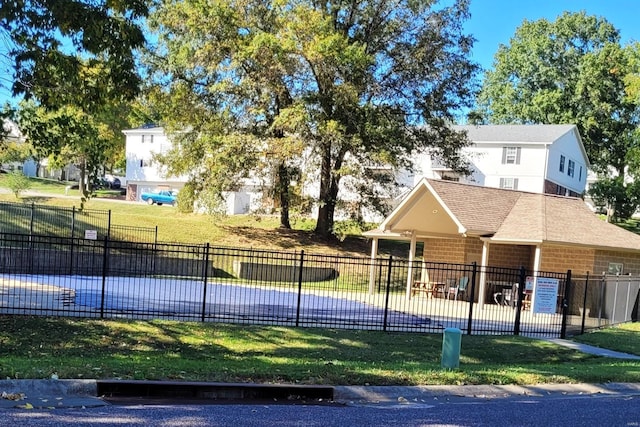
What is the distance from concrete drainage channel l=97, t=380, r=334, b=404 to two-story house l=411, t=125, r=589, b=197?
42.8 meters

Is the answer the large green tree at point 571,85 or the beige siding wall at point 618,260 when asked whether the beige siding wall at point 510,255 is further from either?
the large green tree at point 571,85

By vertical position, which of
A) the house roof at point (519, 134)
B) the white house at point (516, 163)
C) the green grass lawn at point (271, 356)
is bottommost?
the green grass lawn at point (271, 356)

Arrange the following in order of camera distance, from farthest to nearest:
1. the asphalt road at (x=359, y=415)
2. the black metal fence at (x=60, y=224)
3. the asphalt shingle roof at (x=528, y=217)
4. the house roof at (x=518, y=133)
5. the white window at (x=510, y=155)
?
the white window at (x=510, y=155)
the house roof at (x=518, y=133)
the black metal fence at (x=60, y=224)
the asphalt shingle roof at (x=528, y=217)
the asphalt road at (x=359, y=415)

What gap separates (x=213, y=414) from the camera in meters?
7.46

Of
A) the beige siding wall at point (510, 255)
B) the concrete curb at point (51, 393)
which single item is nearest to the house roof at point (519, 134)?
the beige siding wall at point (510, 255)

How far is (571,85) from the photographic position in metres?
65.9

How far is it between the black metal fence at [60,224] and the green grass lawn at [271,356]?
17.6 meters

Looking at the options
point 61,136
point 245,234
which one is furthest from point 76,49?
point 245,234

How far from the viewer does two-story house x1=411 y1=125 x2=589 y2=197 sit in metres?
51.3

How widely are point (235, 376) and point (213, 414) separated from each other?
201 cm

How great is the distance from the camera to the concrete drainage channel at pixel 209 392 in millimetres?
8383

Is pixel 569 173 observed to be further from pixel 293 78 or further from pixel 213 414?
pixel 213 414

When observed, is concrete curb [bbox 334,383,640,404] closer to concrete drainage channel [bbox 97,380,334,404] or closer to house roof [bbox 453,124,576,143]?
concrete drainage channel [bbox 97,380,334,404]

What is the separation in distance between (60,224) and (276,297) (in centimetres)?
1537
